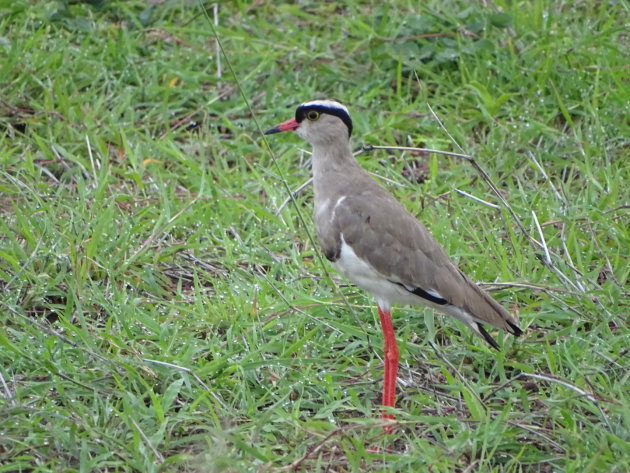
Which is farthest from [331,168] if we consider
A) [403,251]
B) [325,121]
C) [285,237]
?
[285,237]

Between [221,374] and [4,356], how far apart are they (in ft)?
3.23

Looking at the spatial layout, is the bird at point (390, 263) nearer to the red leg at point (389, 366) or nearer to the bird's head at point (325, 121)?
the red leg at point (389, 366)

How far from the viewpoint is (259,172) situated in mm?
6559

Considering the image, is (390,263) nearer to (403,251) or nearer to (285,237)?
(403,251)

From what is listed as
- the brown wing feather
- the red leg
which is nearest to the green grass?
the red leg

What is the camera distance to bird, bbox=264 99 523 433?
181 inches

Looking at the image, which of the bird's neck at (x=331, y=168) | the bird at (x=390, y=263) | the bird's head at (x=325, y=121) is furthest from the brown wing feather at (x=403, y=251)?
the bird's head at (x=325, y=121)

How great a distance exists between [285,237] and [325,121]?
1.00 meters

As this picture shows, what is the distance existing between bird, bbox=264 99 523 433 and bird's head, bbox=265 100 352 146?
30cm

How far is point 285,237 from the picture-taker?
5.94 meters

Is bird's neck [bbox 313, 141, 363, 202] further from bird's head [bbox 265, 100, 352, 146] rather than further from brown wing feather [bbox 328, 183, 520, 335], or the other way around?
brown wing feather [bbox 328, 183, 520, 335]

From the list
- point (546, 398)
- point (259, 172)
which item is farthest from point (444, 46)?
point (546, 398)

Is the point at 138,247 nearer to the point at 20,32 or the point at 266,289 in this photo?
the point at 266,289

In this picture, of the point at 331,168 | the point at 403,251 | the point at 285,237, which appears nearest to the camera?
the point at 403,251
